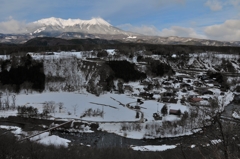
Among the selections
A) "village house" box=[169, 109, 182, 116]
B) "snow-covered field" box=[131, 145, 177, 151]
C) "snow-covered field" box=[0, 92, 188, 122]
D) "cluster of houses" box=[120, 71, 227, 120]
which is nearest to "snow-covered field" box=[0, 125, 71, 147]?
"snow-covered field" box=[0, 92, 188, 122]

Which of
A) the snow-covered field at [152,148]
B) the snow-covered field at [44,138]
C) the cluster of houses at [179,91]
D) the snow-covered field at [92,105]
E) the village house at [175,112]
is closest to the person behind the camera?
the snow-covered field at [152,148]

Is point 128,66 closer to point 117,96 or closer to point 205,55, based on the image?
point 117,96

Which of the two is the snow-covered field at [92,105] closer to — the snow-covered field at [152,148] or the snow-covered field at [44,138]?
the snow-covered field at [44,138]

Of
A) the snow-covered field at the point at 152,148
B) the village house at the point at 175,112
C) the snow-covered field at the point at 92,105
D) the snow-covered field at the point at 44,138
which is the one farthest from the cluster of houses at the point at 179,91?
the snow-covered field at the point at 44,138

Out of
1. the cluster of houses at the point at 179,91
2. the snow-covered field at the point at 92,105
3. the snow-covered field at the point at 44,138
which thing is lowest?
the snow-covered field at the point at 44,138

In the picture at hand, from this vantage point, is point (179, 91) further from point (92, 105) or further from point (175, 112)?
point (92, 105)

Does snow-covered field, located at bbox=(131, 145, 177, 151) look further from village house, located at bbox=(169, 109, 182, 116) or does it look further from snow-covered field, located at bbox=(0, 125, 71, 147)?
village house, located at bbox=(169, 109, 182, 116)

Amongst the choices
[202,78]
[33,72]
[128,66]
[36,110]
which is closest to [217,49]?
[202,78]

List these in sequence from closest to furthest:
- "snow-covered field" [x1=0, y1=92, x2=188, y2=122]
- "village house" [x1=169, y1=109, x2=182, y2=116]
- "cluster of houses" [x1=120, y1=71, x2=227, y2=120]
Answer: "village house" [x1=169, y1=109, x2=182, y2=116] → "snow-covered field" [x1=0, y1=92, x2=188, y2=122] → "cluster of houses" [x1=120, y1=71, x2=227, y2=120]

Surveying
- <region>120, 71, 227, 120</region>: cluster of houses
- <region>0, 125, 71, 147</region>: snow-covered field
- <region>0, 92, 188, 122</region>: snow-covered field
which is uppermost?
<region>120, 71, 227, 120</region>: cluster of houses

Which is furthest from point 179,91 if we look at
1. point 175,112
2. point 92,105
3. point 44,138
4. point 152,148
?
point 44,138

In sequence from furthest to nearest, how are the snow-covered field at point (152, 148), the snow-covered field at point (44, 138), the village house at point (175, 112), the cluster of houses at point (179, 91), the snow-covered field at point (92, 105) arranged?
the cluster of houses at point (179, 91) < the snow-covered field at point (92, 105) < the village house at point (175, 112) < the snow-covered field at point (44, 138) < the snow-covered field at point (152, 148)
